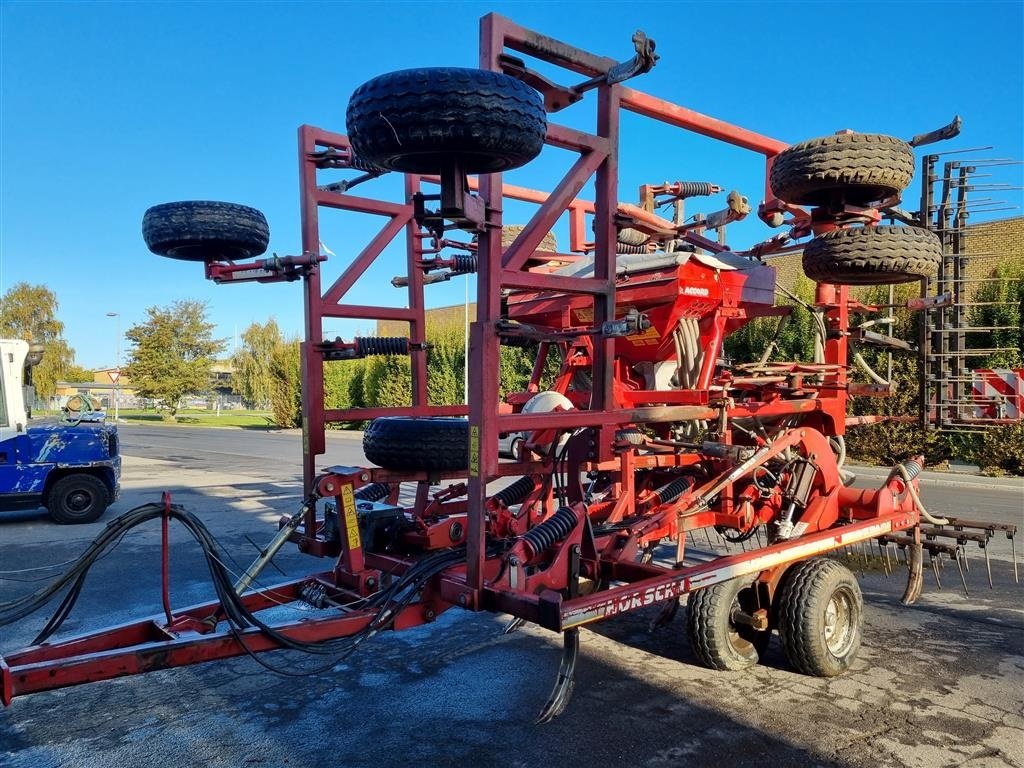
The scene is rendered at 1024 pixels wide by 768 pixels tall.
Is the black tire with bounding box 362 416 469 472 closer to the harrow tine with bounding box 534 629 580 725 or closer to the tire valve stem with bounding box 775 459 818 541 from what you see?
the harrow tine with bounding box 534 629 580 725

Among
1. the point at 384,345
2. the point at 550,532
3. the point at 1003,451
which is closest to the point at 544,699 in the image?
the point at 550,532

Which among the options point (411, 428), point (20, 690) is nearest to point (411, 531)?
point (411, 428)

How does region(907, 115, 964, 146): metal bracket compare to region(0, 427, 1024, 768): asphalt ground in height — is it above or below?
above

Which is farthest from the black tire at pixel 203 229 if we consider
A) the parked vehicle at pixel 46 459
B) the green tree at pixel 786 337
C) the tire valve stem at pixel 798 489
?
the green tree at pixel 786 337

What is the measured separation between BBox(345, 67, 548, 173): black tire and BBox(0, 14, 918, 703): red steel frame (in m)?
0.45

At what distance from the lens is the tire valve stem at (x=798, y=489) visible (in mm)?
5320

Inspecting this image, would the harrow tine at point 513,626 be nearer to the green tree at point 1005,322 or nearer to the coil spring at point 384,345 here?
the coil spring at point 384,345

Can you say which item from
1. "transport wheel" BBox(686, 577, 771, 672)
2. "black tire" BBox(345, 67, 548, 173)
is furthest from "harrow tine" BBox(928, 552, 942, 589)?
"black tire" BBox(345, 67, 548, 173)

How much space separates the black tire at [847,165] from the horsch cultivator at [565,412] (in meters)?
→ 0.02

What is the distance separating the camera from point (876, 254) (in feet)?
15.3

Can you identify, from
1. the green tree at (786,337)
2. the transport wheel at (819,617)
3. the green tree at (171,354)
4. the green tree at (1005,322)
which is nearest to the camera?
the transport wheel at (819,617)

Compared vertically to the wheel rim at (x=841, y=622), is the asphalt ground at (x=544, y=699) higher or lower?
lower

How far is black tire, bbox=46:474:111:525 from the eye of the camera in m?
10.5

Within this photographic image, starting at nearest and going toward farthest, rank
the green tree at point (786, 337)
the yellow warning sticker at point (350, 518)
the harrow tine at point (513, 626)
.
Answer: the yellow warning sticker at point (350, 518), the harrow tine at point (513, 626), the green tree at point (786, 337)
